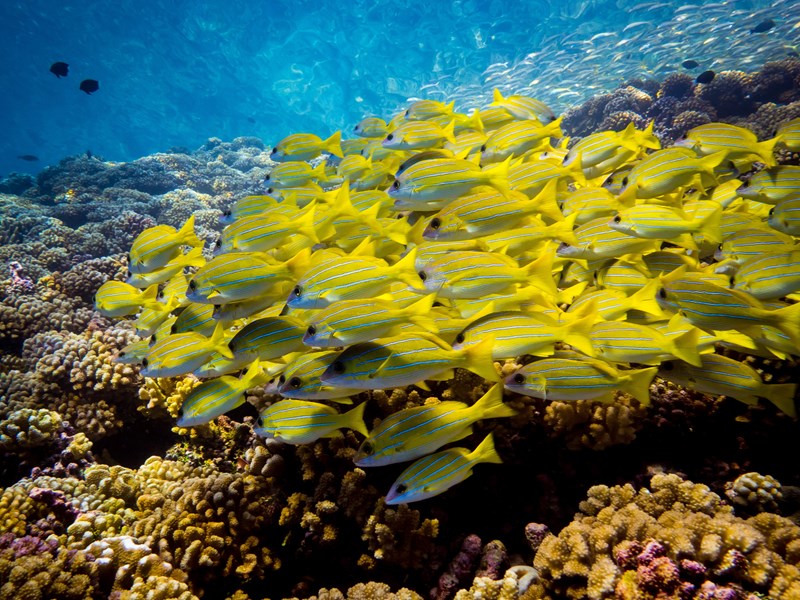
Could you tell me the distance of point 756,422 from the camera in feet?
11.2

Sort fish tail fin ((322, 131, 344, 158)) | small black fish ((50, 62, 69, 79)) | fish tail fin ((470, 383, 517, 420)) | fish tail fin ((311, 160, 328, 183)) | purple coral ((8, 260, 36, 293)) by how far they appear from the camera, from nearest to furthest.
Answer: fish tail fin ((470, 383, 517, 420)), fish tail fin ((311, 160, 328, 183)), fish tail fin ((322, 131, 344, 158)), purple coral ((8, 260, 36, 293)), small black fish ((50, 62, 69, 79))

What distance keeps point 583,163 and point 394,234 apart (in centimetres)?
214

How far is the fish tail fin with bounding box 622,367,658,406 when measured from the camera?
7.99 feet

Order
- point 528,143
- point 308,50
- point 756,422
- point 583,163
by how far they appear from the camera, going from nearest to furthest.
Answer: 1. point 756,422
2. point 583,163
3. point 528,143
4. point 308,50

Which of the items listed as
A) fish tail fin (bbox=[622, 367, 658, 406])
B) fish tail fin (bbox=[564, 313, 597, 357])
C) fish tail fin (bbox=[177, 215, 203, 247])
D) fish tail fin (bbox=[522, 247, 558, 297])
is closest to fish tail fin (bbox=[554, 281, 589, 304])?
fish tail fin (bbox=[522, 247, 558, 297])

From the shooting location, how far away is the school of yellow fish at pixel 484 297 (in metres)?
2.41

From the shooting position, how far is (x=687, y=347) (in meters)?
2.43

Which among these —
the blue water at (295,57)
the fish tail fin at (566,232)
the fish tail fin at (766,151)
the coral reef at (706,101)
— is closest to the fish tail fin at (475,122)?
the fish tail fin at (566,232)

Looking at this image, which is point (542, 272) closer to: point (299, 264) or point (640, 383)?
point (640, 383)

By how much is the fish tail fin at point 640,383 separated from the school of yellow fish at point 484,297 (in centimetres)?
1

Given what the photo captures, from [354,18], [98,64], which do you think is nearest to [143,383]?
[354,18]

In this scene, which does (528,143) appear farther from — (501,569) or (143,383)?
(143,383)

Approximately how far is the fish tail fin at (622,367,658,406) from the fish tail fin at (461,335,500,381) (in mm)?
843

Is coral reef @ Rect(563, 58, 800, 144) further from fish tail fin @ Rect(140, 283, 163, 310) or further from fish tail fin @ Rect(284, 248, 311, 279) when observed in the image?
fish tail fin @ Rect(140, 283, 163, 310)
